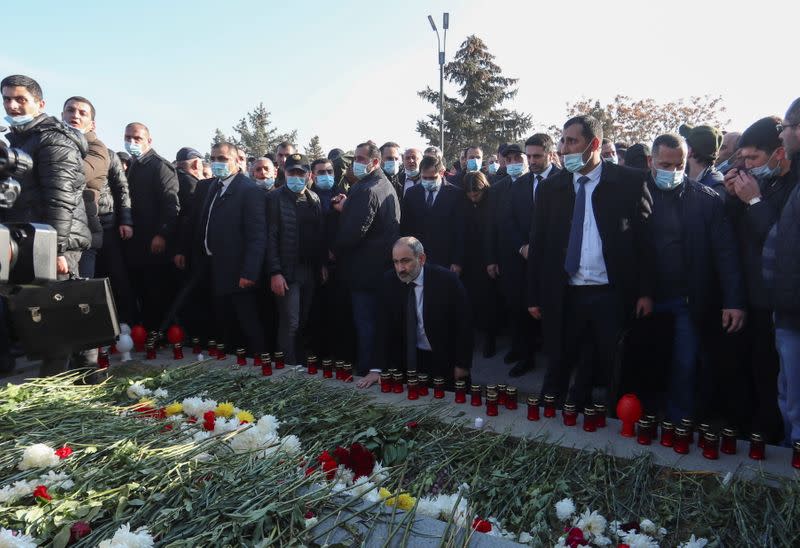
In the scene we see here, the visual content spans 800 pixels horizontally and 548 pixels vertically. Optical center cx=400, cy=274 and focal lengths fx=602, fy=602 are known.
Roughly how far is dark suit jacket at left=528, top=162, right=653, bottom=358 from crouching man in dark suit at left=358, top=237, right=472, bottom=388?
0.64 metres

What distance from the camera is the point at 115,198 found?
244 inches

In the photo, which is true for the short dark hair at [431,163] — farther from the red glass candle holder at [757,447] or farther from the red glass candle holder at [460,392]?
the red glass candle holder at [757,447]

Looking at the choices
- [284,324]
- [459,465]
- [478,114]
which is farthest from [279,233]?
[478,114]

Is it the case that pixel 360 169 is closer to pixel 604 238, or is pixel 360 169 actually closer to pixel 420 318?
pixel 420 318

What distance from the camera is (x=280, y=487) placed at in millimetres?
2244

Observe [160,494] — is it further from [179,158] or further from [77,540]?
[179,158]

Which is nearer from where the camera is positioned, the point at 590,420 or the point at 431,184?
the point at 590,420

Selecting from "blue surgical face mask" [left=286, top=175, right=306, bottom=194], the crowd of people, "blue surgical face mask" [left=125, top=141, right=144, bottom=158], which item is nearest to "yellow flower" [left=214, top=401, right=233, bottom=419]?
the crowd of people

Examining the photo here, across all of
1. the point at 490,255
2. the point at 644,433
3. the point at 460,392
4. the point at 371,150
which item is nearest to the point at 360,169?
the point at 371,150

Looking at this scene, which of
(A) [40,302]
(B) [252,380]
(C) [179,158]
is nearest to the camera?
(A) [40,302]

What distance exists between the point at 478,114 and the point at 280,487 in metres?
32.2

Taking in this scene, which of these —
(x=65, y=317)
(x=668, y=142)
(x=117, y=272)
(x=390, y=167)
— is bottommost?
(x=65, y=317)

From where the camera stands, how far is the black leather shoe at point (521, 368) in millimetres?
5922

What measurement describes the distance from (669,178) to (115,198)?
5.22 meters
